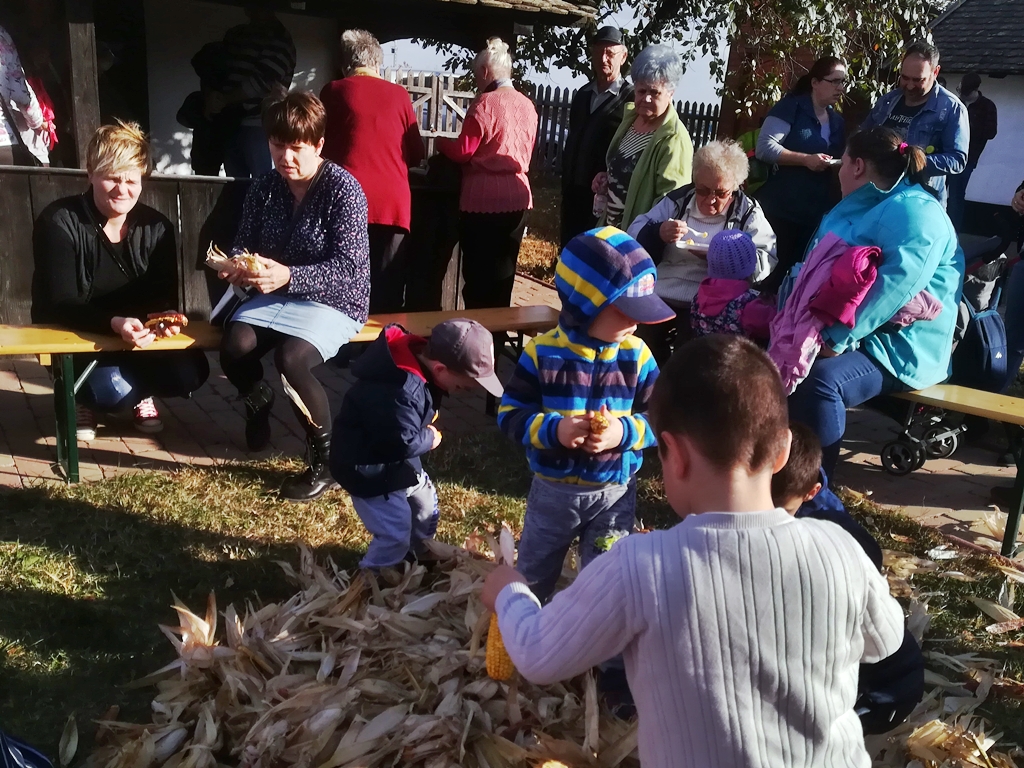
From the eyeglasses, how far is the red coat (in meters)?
2.02

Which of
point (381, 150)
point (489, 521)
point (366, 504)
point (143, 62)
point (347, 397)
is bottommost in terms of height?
point (489, 521)

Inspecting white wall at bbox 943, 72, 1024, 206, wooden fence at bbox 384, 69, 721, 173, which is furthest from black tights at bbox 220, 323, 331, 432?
white wall at bbox 943, 72, 1024, 206

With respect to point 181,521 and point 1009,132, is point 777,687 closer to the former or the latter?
point 181,521

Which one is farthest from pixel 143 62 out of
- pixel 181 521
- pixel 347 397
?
pixel 347 397

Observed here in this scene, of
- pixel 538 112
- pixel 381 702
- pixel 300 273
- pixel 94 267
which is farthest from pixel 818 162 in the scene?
pixel 538 112

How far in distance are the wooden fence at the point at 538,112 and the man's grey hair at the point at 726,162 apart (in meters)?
10.3

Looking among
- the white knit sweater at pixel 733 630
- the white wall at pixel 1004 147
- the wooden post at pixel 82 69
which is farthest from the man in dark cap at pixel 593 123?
the white wall at pixel 1004 147

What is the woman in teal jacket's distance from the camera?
4.30 meters

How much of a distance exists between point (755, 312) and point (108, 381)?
347cm

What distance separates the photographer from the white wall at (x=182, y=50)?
9.46m

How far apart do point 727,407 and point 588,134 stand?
541 cm

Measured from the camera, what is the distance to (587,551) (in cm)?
331

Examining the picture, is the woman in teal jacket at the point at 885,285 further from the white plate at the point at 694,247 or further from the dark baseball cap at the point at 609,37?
the dark baseball cap at the point at 609,37

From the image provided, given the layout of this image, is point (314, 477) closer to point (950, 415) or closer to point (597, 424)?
point (597, 424)
